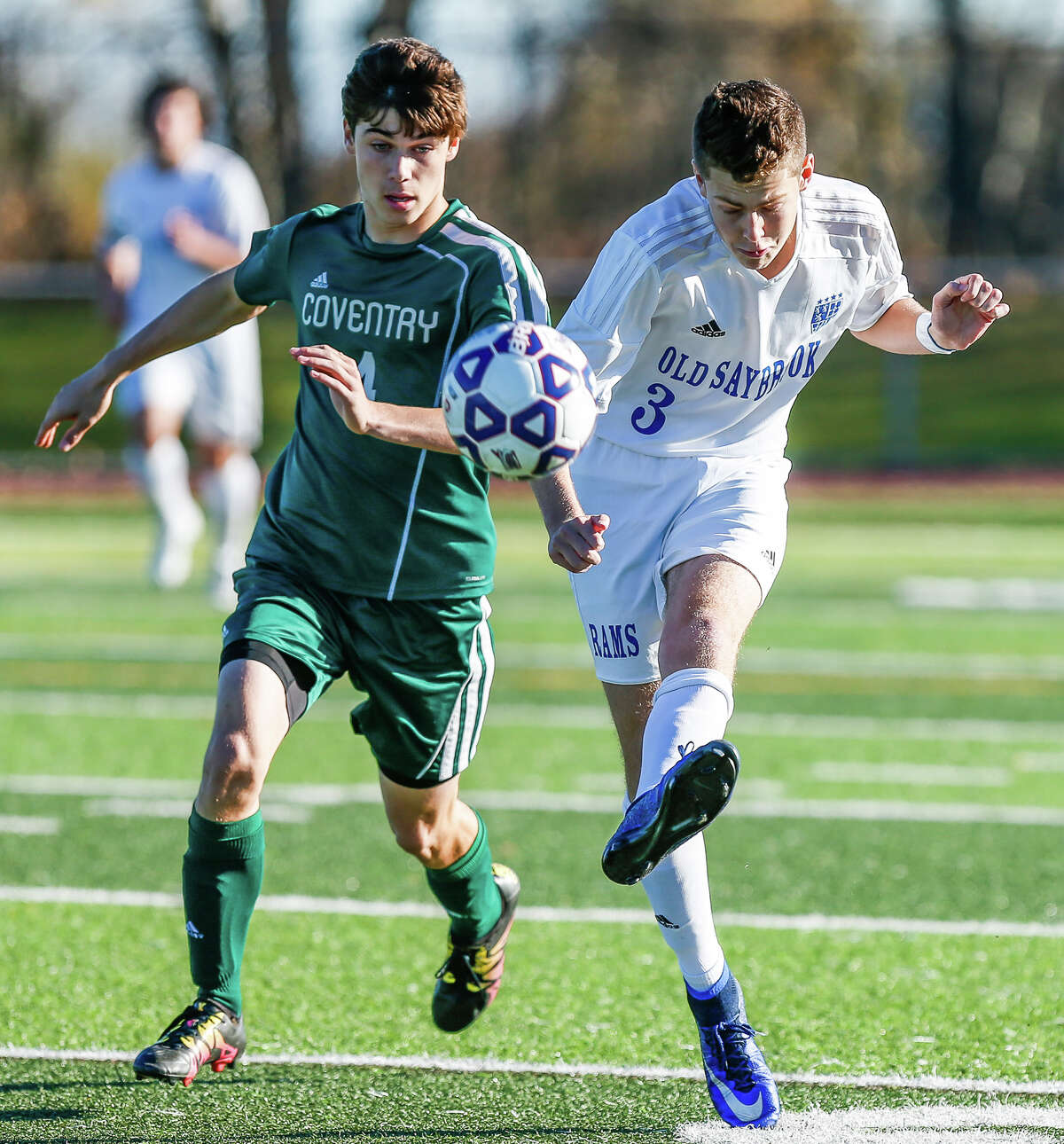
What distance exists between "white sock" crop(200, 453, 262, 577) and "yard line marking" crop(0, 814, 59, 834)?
413 centimetres

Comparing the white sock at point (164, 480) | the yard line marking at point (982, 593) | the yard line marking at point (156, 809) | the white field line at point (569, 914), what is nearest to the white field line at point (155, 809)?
the yard line marking at point (156, 809)

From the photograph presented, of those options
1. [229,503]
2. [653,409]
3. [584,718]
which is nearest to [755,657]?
[584,718]

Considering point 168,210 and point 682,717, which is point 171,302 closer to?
point 168,210

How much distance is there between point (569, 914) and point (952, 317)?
84.4 inches

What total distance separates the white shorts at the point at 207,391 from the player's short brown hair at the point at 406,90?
6.69 metres

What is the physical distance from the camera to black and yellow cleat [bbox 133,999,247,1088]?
132 inches

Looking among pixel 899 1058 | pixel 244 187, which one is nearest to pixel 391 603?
pixel 899 1058

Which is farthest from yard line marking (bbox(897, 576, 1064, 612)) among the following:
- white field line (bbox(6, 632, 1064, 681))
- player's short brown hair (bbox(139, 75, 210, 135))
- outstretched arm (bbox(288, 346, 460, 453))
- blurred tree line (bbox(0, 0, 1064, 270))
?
blurred tree line (bbox(0, 0, 1064, 270))

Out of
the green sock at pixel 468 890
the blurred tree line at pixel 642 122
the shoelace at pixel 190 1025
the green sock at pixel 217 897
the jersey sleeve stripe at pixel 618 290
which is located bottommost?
the blurred tree line at pixel 642 122

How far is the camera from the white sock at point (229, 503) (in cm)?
1036

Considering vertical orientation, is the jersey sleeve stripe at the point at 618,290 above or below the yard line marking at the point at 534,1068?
above

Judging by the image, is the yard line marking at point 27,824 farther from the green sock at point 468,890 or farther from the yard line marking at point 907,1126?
the yard line marking at point 907,1126

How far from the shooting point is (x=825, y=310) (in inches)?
154

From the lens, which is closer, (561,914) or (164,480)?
(561,914)
